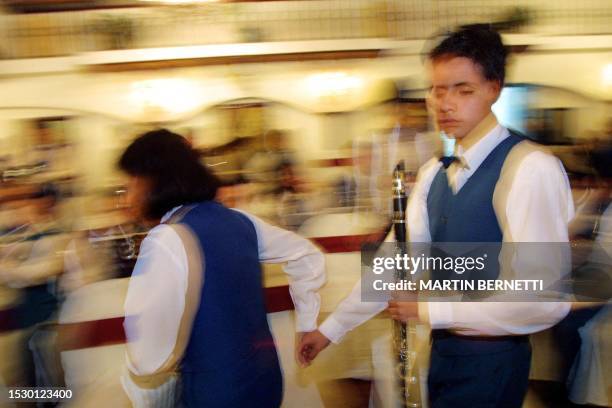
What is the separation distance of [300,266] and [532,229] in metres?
0.76

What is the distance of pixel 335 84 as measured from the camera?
5.85 m

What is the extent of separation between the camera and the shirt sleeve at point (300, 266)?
5.37 ft

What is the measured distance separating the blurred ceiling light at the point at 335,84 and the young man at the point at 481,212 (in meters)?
4.42

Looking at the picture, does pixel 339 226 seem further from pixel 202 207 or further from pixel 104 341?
pixel 202 207

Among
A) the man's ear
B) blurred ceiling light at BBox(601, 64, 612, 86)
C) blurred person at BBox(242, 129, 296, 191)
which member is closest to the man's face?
the man's ear

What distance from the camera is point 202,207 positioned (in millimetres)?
1460

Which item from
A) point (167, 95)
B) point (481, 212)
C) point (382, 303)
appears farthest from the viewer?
point (167, 95)

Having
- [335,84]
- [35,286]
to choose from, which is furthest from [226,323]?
[335,84]

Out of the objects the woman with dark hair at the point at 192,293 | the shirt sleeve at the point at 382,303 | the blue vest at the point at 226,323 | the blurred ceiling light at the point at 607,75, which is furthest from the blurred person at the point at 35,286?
the blurred ceiling light at the point at 607,75

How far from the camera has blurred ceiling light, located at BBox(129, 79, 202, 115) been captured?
216 inches

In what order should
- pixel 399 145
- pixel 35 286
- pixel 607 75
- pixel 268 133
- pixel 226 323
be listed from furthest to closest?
pixel 607 75, pixel 268 133, pixel 399 145, pixel 35 286, pixel 226 323

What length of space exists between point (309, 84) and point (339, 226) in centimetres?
337

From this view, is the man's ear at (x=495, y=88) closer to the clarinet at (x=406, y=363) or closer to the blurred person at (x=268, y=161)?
the clarinet at (x=406, y=363)

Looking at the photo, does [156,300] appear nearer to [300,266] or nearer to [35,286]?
[300,266]
